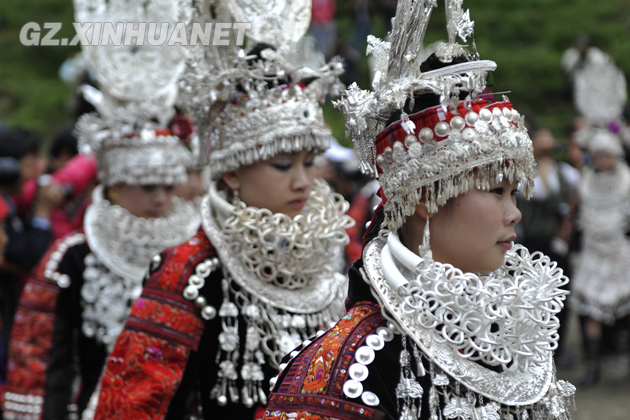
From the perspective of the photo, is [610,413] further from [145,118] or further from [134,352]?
[134,352]

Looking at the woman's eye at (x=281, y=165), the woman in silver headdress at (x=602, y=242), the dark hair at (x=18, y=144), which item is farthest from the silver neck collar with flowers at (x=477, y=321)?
the woman in silver headdress at (x=602, y=242)

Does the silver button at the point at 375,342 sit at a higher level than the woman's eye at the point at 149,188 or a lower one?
lower

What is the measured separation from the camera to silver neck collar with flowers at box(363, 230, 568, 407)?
2215 mm

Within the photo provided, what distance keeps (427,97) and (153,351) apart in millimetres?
1542

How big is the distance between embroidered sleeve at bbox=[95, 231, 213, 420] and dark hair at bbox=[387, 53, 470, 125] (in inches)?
53.4

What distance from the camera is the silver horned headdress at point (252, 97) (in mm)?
3580

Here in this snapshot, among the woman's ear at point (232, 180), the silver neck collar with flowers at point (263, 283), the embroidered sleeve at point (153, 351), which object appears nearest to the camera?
the embroidered sleeve at point (153, 351)

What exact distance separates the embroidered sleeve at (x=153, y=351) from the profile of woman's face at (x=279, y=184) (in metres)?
0.41

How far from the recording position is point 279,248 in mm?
3502

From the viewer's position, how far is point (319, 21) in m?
15.5

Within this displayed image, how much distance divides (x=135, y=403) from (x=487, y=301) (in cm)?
151

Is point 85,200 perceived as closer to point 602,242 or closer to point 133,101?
point 133,101

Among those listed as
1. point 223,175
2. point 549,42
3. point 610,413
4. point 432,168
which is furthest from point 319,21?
point 432,168

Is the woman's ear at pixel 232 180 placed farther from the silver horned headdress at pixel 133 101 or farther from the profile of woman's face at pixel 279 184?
the silver horned headdress at pixel 133 101
